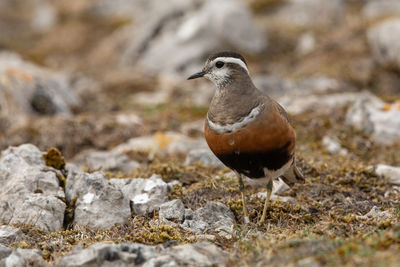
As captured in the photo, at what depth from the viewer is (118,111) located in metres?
16.7

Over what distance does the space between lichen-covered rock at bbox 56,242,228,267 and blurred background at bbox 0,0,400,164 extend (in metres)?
5.97

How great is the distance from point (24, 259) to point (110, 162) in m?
5.16

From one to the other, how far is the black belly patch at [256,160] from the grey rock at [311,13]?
79.4ft

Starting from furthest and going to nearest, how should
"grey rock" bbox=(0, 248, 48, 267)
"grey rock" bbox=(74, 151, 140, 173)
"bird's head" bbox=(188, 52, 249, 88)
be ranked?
"grey rock" bbox=(74, 151, 140, 173) < "bird's head" bbox=(188, 52, 249, 88) < "grey rock" bbox=(0, 248, 48, 267)

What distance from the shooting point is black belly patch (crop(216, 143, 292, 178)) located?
7090 mm

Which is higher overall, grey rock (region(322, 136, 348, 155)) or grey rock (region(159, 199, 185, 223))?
grey rock (region(159, 199, 185, 223))

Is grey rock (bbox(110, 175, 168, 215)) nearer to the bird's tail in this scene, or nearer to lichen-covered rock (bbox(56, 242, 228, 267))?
the bird's tail

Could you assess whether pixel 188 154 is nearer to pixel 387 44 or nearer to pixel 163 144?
pixel 163 144

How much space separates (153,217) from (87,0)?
41.9 metres

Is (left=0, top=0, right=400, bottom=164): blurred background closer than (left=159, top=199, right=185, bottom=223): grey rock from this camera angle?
No

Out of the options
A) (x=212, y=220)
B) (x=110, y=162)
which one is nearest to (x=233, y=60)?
(x=212, y=220)

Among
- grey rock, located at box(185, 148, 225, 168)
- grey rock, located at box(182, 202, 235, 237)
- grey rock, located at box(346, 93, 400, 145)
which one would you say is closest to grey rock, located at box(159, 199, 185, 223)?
grey rock, located at box(182, 202, 235, 237)

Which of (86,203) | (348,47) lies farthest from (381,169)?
(348,47)

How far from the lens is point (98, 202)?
24.7 feet
